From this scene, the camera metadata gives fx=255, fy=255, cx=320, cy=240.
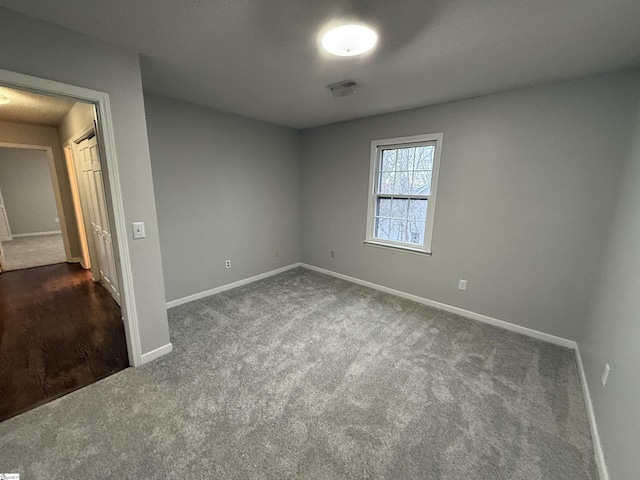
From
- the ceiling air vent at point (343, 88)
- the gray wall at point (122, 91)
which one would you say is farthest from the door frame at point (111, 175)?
the ceiling air vent at point (343, 88)

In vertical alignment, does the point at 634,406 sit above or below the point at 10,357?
above

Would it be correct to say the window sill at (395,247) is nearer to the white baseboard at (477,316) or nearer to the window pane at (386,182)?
the white baseboard at (477,316)

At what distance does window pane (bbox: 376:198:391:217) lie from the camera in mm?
3471

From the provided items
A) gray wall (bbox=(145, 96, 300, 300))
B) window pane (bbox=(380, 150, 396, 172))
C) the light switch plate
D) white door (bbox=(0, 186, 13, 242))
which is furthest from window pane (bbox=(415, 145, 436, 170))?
white door (bbox=(0, 186, 13, 242))

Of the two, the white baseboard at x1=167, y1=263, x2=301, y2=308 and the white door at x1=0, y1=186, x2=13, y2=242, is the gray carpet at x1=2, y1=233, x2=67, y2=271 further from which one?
the white baseboard at x1=167, y1=263, x2=301, y2=308

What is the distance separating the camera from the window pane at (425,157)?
118 inches

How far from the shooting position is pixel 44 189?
21.8ft

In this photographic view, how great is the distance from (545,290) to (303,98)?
10.0ft

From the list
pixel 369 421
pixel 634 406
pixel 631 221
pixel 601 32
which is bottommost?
pixel 369 421

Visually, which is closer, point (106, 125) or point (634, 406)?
point (634, 406)

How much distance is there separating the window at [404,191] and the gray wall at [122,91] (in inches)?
102

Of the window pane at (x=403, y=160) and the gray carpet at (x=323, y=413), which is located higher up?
the window pane at (x=403, y=160)

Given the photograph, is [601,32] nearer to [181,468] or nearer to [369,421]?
[369,421]

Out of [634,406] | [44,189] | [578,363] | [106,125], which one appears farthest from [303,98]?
[44,189]
